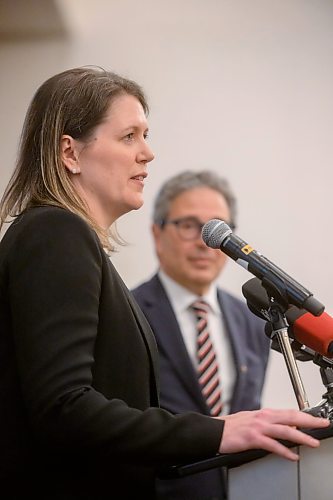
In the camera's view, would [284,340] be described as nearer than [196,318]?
Yes

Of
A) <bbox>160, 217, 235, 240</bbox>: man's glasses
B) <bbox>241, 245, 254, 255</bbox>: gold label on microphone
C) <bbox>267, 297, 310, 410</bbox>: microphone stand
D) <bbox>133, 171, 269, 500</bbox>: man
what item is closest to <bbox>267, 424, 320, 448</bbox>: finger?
<bbox>267, 297, 310, 410</bbox>: microphone stand

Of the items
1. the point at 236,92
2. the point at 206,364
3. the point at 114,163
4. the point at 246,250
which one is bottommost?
the point at 206,364

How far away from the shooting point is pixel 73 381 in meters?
1.13

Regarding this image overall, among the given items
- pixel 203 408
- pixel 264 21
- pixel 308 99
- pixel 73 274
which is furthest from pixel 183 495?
pixel 264 21

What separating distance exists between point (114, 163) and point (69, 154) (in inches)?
3.1

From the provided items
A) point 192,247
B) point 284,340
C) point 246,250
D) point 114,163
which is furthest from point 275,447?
point 192,247

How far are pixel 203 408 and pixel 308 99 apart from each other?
1.41 meters

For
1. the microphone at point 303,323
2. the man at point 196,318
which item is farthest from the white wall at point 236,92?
the microphone at point 303,323

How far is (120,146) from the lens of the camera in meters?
1.44

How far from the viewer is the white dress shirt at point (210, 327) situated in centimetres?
262

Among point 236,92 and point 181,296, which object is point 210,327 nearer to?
point 181,296

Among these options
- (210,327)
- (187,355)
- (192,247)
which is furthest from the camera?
(192,247)

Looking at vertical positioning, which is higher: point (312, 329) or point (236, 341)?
point (312, 329)

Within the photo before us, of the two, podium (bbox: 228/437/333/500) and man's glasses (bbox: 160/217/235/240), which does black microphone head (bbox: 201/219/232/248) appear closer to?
podium (bbox: 228/437/333/500)
